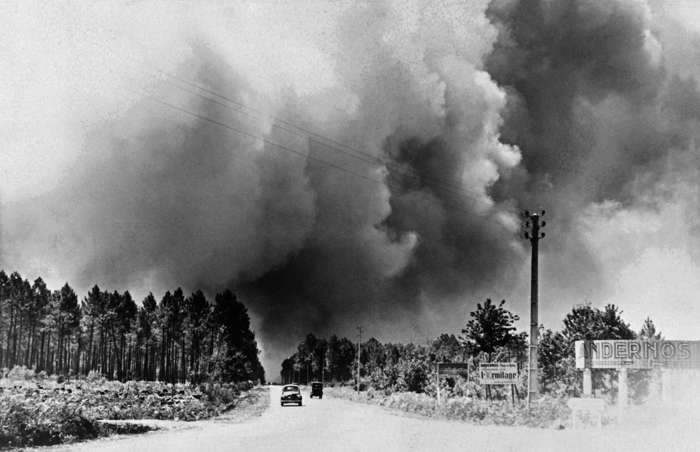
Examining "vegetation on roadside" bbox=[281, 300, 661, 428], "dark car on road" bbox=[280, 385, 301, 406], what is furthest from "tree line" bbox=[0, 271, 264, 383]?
"vegetation on roadside" bbox=[281, 300, 661, 428]

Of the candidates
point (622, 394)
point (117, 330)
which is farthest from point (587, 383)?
point (117, 330)

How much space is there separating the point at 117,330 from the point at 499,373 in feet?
305

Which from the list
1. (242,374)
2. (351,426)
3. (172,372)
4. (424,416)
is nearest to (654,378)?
(424,416)

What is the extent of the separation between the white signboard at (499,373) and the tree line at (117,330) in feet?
210

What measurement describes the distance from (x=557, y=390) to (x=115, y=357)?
93073 mm

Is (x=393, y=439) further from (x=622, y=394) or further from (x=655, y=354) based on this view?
(x=655, y=354)

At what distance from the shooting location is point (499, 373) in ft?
134

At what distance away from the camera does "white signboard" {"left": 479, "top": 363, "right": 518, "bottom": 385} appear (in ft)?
133

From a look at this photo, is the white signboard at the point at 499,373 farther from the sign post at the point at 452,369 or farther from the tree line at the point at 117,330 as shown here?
the tree line at the point at 117,330

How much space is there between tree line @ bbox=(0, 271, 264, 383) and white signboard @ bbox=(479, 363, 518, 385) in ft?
210

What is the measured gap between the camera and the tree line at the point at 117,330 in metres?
106

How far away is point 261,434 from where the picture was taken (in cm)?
2698

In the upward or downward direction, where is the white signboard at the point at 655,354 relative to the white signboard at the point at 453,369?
upward

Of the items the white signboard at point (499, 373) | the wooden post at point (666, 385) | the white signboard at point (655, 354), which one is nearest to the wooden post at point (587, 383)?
the white signboard at point (655, 354)
